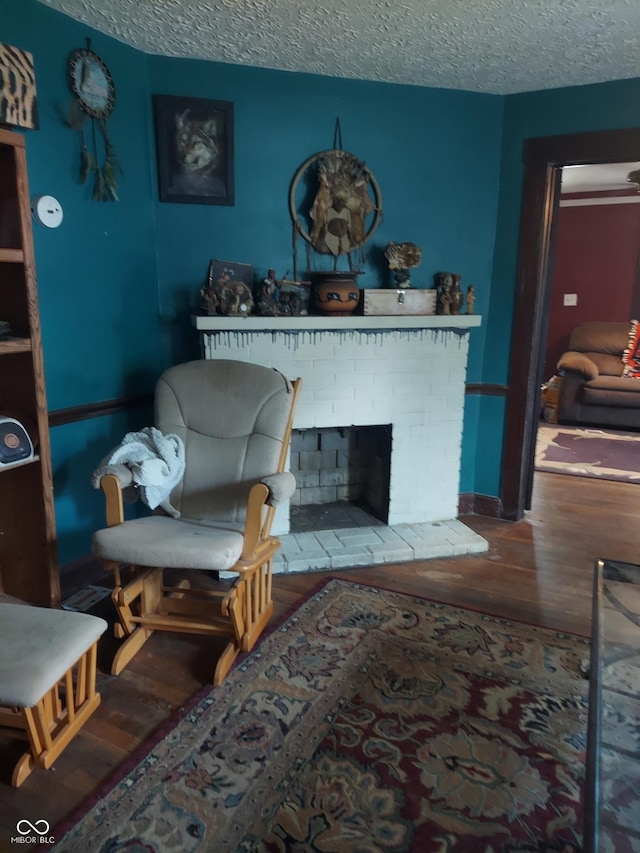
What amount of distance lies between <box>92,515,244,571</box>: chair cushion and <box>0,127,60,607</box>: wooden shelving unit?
24 centimetres

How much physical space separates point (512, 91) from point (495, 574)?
2.49 metres

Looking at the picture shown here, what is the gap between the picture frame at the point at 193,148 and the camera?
2771mm

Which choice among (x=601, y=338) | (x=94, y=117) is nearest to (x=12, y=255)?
(x=94, y=117)

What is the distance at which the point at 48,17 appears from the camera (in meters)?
2.24

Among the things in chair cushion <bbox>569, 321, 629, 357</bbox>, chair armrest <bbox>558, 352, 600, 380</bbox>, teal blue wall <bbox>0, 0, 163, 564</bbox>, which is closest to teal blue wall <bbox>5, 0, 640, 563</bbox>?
teal blue wall <bbox>0, 0, 163, 564</bbox>

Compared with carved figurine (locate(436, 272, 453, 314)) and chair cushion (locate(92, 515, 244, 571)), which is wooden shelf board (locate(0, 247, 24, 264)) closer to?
chair cushion (locate(92, 515, 244, 571))

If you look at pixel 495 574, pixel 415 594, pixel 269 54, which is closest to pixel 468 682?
pixel 415 594

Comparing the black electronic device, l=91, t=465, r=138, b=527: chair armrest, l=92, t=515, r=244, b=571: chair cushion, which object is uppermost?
the black electronic device

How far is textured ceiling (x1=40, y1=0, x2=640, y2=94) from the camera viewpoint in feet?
7.22

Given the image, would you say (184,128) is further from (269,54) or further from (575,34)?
(575,34)

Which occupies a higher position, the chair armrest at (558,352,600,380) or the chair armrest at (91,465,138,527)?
the chair armrest at (558,352,600,380)

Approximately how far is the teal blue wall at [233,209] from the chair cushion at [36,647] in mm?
907

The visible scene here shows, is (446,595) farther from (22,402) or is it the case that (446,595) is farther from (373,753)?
(22,402)

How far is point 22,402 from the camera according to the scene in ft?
6.66
